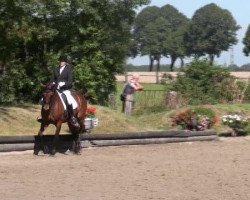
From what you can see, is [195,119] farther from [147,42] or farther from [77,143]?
[147,42]

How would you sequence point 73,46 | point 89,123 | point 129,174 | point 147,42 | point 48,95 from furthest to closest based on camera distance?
point 147,42
point 73,46
point 89,123
point 48,95
point 129,174

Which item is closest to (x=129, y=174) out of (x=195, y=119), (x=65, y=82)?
(x=65, y=82)

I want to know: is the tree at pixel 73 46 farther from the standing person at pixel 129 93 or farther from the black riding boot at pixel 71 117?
the black riding boot at pixel 71 117

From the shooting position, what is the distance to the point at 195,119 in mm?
18016

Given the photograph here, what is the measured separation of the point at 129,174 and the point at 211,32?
112 metres

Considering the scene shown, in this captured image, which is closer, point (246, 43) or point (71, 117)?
point (71, 117)

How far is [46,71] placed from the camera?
1936 centimetres

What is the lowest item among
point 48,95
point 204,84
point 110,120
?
point 110,120

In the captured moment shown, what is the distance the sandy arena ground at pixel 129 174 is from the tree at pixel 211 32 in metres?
102

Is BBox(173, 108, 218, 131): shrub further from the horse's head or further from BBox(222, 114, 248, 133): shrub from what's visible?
the horse's head

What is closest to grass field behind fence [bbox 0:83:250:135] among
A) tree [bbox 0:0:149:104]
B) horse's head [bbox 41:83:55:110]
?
tree [bbox 0:0:149:104]

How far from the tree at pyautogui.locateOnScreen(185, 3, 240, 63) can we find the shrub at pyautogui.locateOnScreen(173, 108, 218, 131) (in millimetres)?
97198

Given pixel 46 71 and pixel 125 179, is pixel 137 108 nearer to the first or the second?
pixel 46 71

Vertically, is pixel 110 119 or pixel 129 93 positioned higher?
pixel 129 93
